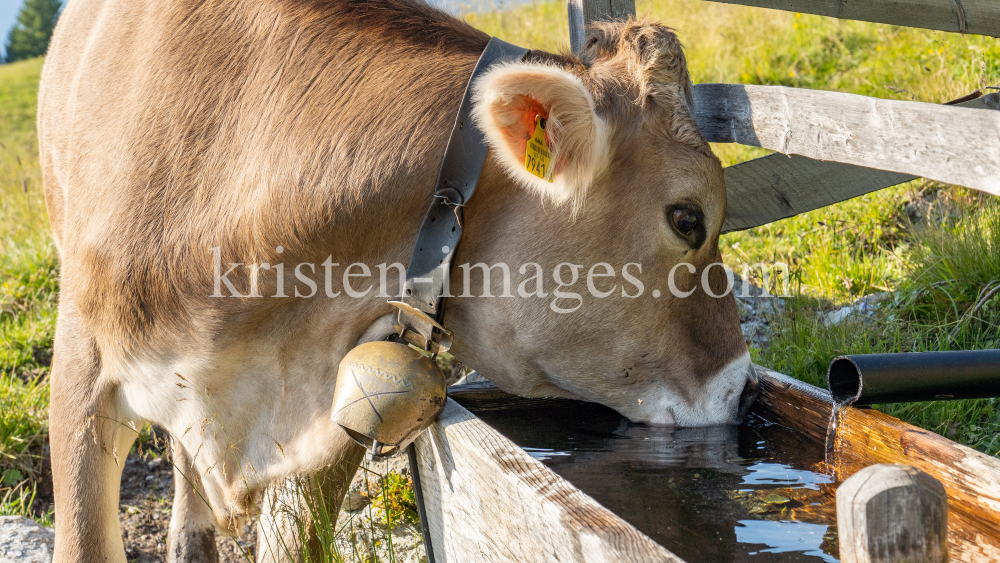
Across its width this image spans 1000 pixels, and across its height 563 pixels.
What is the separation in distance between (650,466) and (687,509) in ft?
0.82

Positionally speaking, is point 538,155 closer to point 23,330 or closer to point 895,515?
point 895,515

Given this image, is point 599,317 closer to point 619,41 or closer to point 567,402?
point 567,402

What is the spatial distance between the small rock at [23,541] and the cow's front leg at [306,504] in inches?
34.6

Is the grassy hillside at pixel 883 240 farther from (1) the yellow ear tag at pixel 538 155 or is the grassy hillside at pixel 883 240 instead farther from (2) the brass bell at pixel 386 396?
(2) the brass bell at pixel 386 396

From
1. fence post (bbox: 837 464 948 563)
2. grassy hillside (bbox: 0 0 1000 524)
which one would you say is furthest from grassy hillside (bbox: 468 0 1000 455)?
fence post (bbox: 837 464 948 563)

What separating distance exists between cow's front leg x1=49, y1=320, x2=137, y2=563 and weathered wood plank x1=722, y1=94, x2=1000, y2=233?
2471 mm

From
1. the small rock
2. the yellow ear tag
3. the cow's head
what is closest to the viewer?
the yellow ear tag

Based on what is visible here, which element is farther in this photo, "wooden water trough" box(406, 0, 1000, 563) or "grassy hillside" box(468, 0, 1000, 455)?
"grassy hillside" box(468, 0, 1000, 455)

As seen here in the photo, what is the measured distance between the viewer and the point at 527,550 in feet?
5.14

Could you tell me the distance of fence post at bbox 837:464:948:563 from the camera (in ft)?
3.38

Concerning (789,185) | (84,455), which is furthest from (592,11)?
Result: (84,455)

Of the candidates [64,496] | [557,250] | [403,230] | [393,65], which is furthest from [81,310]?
[557,250]

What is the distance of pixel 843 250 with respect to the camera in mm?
4023
